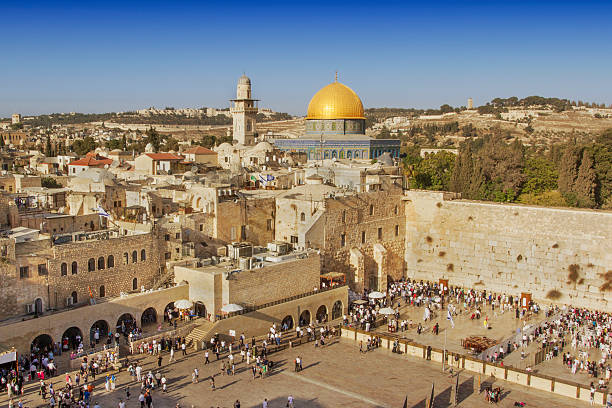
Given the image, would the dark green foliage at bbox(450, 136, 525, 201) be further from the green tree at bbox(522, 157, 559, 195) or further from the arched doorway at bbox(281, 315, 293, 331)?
the arched doorway at bbox(281, 315, 293, 331)

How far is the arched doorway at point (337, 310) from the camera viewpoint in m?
26.6

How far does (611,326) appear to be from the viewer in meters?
25.6

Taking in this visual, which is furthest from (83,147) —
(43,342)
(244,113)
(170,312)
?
(43,342)

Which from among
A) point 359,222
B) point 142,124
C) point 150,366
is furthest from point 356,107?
point 142,124

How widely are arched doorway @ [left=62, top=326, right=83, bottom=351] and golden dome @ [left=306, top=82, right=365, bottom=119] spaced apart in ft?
109

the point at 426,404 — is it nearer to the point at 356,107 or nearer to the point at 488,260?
the point at 488,260

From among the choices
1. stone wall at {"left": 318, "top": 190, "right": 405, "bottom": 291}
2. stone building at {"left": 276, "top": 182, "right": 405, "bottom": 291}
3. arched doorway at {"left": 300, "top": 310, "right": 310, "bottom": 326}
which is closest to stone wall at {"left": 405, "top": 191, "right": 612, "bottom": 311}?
stone wall at {"left": 318, "top": 190, "right": 405, "bottom": 291}

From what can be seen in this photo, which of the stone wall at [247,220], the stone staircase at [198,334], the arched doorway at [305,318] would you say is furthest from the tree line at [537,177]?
the stone staircase at [198,334]

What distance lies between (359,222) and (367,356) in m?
9.82

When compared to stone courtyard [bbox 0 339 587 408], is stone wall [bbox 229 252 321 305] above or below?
above

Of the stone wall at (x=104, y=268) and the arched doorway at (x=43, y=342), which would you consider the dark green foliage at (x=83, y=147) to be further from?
the arched doorway at (x=43, y=342)

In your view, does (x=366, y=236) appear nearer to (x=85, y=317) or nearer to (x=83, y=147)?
(x=85, y=317)

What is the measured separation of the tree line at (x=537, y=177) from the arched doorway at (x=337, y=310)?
1516 cm

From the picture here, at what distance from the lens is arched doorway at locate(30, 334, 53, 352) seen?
65.0ft
